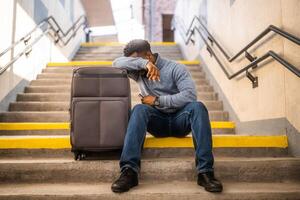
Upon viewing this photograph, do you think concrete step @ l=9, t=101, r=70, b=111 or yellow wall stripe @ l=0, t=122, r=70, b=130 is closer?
yellow wall stripe @ l=0, t=122, r=70, b=130

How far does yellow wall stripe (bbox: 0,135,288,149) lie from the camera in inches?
90.9

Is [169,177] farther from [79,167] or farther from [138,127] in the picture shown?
[79,167]

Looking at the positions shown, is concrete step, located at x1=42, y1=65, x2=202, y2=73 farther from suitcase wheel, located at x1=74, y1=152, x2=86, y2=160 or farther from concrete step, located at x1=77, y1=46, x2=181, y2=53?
suitcase wheel, located at x1=74, y1=152, x2=86, y2=160

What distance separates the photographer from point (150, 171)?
206 cm

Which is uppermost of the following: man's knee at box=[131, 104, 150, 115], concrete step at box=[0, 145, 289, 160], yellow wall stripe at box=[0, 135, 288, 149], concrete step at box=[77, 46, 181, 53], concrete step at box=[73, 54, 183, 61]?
concrete step at box=[77, 46, 181, 53]

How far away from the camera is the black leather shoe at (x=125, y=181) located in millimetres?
1761

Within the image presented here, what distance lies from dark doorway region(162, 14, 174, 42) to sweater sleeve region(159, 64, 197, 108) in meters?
13.1

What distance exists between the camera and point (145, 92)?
91.7 inches

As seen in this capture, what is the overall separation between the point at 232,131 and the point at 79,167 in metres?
1.87

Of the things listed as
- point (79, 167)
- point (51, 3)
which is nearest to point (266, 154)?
point (79, 167)

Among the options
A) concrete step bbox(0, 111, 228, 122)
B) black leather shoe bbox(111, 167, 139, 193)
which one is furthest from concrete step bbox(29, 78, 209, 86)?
black leather shoe bbox(111, 167, 139, 193)

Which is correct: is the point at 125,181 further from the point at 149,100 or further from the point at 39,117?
the point at 39,117

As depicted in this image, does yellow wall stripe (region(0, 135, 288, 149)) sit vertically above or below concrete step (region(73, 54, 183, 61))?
below

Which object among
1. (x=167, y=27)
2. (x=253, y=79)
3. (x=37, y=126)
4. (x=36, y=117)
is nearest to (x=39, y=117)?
(x=36, y=117)
